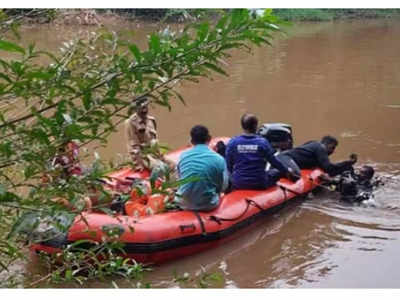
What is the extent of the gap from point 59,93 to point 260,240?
3.92 metres

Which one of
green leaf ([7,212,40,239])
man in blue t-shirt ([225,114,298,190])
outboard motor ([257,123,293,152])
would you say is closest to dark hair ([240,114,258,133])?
man in blue t-shirt ([225,114,298,190])

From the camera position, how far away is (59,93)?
1552 millimetres

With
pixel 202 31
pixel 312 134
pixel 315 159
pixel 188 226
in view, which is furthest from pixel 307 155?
pixel 202 31

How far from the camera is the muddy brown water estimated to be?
4.70 metres

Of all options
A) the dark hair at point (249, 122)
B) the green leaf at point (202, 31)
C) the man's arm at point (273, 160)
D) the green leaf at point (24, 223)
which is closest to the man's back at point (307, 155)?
the man's arm at point (273, 160)

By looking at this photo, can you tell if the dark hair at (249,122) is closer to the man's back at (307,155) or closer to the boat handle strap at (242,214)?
the boat handle strap at (242,214)

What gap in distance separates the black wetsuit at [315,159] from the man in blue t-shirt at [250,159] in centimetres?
65

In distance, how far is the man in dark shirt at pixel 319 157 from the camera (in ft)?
20.3

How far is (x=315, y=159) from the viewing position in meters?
6.30

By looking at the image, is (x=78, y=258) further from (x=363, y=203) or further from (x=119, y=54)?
(x=363, y=203)

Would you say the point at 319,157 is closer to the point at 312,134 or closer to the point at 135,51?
the point at 312,134

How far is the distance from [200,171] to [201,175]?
33mm

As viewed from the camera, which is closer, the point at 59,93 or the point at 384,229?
the point at 59,93

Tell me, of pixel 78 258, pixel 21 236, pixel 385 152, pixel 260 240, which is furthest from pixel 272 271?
pixel 385 152
